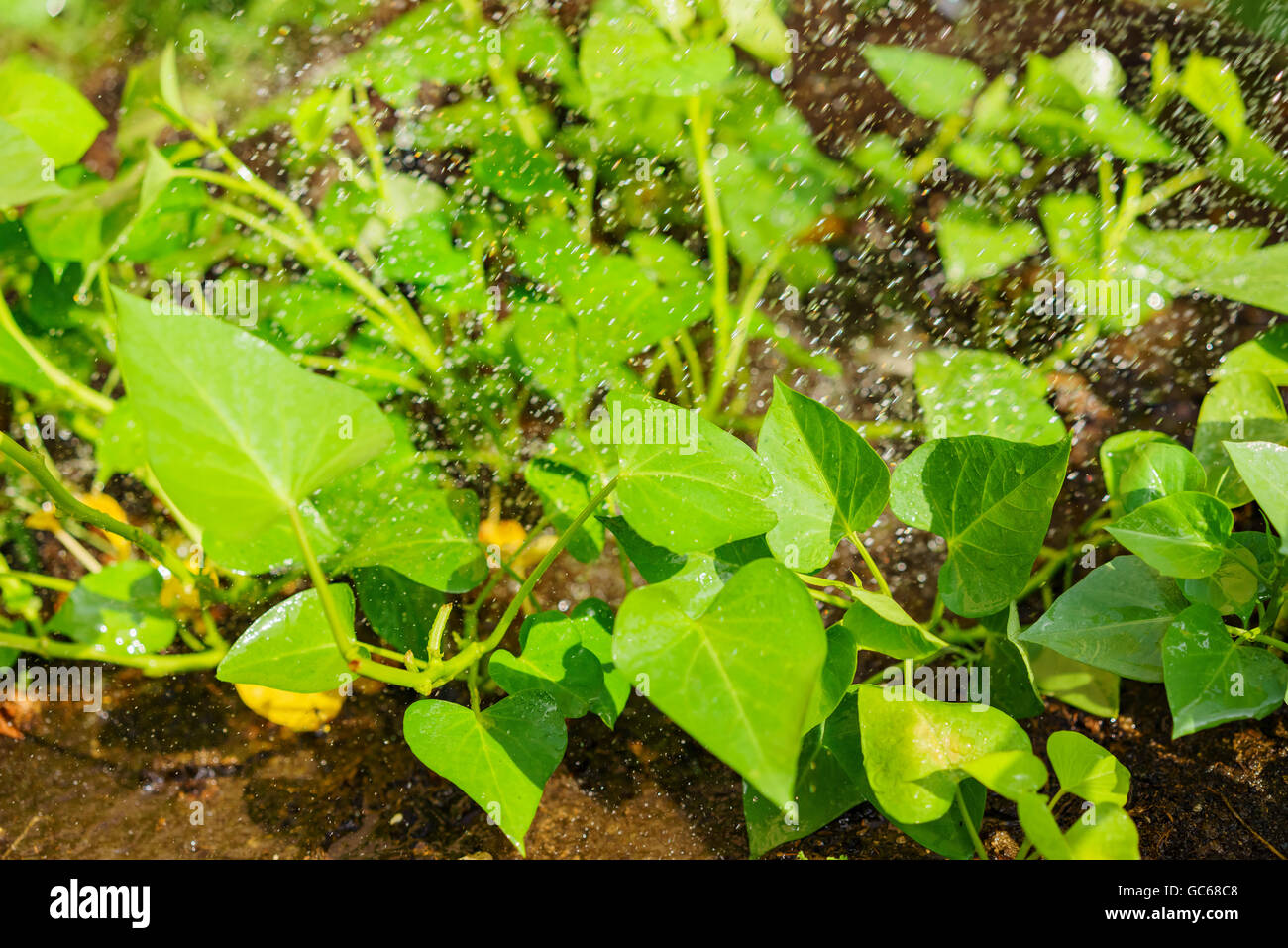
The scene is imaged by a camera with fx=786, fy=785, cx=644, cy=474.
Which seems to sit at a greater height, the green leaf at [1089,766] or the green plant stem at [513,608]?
the green plant stem at [513,608]

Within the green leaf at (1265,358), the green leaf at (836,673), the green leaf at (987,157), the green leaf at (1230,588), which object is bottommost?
the green leaf at (836,673)

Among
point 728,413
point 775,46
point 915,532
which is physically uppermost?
point 775,46

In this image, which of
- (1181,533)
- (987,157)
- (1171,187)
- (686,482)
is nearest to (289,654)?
(686,482)

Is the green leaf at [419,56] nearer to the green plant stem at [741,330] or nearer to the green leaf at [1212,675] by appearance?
the green plant stem at [741,330]

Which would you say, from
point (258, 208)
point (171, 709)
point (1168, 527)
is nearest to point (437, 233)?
point (258, 208)

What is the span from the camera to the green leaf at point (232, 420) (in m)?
0.37

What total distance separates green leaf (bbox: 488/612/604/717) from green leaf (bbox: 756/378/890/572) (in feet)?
0.51

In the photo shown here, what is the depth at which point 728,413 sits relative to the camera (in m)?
0.81

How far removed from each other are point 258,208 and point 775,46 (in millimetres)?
577

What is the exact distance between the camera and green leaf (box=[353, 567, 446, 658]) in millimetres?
630

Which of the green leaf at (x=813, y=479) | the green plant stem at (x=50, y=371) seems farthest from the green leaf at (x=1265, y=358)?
the green plant stem at (x=50, y=371)

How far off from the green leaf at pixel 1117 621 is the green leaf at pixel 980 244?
0.36 m

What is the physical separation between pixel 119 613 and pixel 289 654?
332 millimetres
